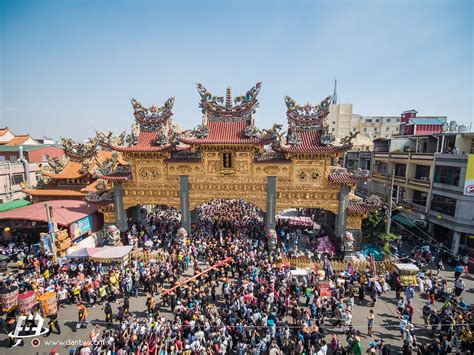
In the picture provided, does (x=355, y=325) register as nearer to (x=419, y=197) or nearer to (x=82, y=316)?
(x=82, y=316)

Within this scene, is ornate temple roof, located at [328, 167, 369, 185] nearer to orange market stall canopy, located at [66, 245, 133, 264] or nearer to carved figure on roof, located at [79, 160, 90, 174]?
orange market stall canopy, located at [66, 245, 133, 264]

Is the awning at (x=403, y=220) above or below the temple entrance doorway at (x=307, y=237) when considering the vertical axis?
above

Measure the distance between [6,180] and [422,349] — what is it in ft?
137

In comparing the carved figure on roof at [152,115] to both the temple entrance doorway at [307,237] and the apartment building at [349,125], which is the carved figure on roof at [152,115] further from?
the apartment building at [349,125]

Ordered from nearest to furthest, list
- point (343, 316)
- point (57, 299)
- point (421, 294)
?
point (343, 316)
point (57, 299)
point (421, 294)

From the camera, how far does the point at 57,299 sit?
13703 millimetres

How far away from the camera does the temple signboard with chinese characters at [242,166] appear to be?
68.8 ft

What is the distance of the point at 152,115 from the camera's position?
2350 cm

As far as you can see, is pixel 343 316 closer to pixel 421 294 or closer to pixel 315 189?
pixel 421 294

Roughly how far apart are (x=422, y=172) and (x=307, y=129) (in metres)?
15.1

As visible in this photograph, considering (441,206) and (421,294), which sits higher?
(441,206)

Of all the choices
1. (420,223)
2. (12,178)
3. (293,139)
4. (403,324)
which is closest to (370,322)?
(403,324)

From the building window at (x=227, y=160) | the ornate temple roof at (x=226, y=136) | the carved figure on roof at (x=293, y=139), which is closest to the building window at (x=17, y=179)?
the ornate temple roof at (x=226, y=136)

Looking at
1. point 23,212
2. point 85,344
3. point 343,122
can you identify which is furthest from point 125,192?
point 343,122
